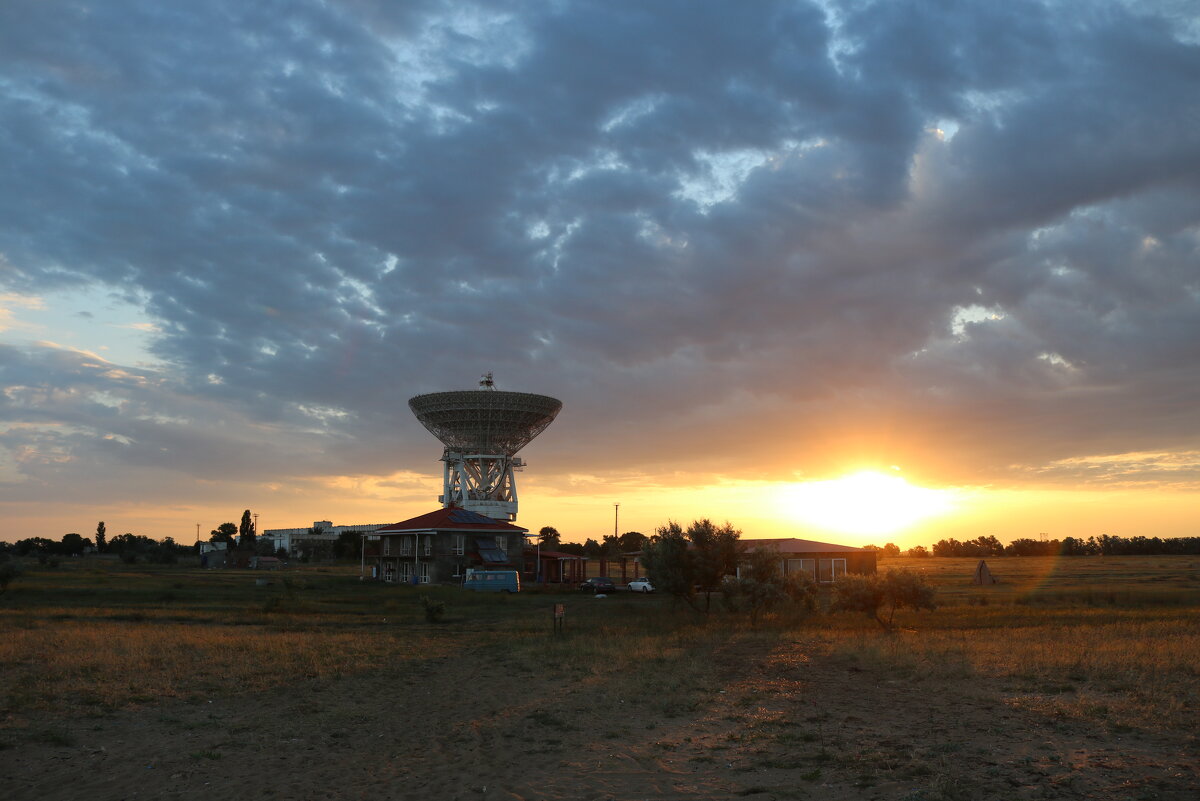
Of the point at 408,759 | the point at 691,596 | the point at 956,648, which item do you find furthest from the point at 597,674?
the point at 691,596

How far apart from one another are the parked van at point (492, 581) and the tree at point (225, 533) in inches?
5100

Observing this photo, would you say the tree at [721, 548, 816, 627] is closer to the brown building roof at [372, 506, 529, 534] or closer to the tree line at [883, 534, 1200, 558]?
the brown building roof at [372, 506, 529, 534]

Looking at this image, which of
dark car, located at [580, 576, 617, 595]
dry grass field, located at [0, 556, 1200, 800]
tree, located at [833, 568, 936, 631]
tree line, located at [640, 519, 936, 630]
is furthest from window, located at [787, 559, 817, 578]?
dry grass field, located at [0, 556, 1200, 800]

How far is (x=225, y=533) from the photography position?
176750 millimetres

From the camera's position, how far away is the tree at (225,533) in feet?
568

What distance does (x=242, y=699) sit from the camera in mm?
17453

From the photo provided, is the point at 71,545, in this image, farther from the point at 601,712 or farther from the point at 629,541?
the point at 601,712

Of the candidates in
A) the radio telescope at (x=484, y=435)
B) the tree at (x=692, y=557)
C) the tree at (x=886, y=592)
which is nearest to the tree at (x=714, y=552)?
the tree at (x=692, y=557)

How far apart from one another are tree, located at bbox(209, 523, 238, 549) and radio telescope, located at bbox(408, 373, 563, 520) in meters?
109

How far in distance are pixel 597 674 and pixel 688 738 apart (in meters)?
7.10

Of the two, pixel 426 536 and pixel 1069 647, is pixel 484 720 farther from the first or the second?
pixel 426 536

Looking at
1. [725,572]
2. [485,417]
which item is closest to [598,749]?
[725,572]

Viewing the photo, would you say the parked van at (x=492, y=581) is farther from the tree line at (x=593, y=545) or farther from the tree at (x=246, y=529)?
the tree at (x=246, y=529)

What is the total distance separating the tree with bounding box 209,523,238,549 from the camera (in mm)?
173250
